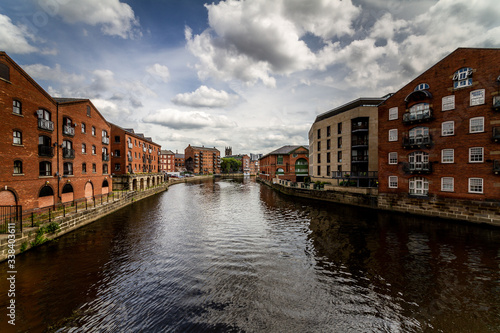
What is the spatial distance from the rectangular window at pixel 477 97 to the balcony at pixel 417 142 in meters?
4.41

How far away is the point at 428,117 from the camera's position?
22.0 metres

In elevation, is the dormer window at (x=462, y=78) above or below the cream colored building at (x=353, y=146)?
above

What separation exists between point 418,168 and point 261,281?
76.7 feet

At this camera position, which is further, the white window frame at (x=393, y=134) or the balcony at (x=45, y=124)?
the white window frame at (x=393, y=134)

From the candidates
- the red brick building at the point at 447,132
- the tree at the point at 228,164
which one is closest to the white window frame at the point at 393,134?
the red brick building at the point at 447,132

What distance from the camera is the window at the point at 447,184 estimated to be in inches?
814

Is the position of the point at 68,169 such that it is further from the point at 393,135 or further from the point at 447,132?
the point at 447,132

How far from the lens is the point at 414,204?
23.0 metres

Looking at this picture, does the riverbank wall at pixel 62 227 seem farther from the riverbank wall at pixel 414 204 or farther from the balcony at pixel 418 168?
the balcony at pixel 418 168

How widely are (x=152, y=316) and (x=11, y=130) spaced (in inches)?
768

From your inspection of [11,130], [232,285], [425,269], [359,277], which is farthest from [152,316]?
[11,130]

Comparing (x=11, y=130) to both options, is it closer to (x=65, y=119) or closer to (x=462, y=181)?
(x=65, y=119)

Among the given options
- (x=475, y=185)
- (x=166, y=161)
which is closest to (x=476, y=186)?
(x=475, y=185)

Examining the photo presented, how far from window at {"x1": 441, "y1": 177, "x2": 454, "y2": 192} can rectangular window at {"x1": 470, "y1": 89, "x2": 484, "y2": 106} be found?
25.4ft
